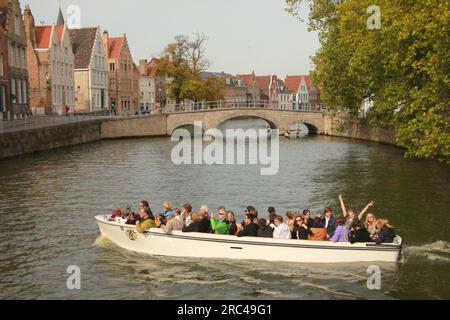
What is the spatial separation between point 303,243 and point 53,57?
58.8m

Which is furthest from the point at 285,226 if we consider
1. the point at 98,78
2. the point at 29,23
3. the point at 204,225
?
the point at 98,78

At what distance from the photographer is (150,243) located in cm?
1650

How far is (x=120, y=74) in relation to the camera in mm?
89625

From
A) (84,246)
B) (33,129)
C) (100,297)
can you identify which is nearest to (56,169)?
(33,129)

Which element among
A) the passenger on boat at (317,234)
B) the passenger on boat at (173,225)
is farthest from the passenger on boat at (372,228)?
the passenger on boat at (173,225)

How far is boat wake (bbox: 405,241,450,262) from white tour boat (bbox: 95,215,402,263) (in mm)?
1317

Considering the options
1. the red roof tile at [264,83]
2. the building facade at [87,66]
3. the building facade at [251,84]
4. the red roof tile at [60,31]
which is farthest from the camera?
the red roof tile at [264,83]

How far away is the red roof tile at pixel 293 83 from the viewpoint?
146m

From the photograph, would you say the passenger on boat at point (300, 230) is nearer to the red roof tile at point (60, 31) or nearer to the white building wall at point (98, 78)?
the red roof tile at point (60, 31)

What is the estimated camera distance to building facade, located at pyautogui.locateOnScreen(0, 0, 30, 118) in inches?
2024

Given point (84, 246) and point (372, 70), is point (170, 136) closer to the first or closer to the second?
point (372, 70)

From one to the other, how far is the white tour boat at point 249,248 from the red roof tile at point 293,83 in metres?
132

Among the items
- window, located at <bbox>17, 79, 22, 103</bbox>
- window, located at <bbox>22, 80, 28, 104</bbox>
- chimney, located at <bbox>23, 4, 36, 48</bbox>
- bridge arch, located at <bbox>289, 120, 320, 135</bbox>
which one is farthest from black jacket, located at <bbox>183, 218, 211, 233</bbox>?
chimney, located at <bbox>23, 4, 36, 48</bbox>
